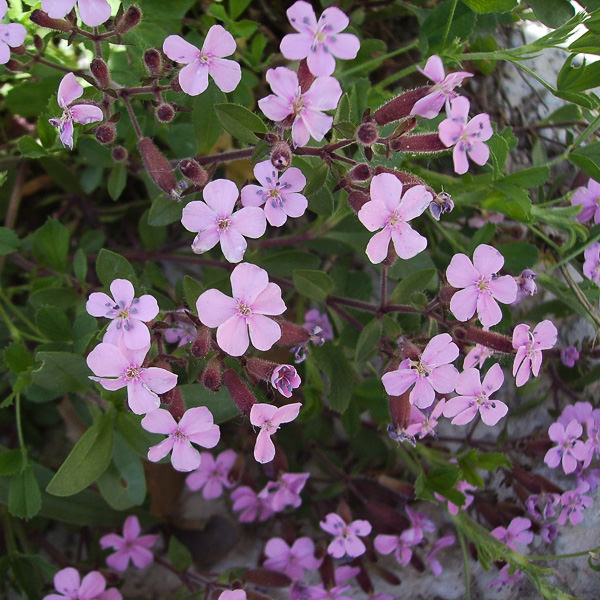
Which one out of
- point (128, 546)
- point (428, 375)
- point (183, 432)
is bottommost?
point (128, 546)

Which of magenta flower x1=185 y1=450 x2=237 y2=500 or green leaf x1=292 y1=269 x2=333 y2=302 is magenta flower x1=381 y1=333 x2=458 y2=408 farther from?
magenta flower x1=185 y1=450 x2=237 y2=500

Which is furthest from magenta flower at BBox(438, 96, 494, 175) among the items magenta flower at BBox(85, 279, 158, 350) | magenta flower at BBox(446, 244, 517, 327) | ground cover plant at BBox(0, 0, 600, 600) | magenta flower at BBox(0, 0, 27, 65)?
magenta flower at BBox(0, 0, 27, 65)

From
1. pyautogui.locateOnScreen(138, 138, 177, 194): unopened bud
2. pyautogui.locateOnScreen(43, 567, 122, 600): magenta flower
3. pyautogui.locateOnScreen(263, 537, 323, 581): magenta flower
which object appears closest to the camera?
pyautogui.locateOnScreen(138, 138, 177, 194): unopened bud

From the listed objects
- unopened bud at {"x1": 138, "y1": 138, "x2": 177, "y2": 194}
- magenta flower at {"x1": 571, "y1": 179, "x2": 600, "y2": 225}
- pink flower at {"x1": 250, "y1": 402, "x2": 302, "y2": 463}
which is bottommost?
pink flower at {"x1": 250, "y1": 402, "x2": 302, "y2": 463}

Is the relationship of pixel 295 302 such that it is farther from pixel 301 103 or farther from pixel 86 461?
pixel 301 103

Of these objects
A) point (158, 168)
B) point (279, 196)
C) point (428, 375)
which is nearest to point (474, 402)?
point (428, 375)

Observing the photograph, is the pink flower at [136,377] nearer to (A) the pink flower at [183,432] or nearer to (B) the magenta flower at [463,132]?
(A) the pink flower at [183,432]

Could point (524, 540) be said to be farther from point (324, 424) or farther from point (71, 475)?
point (71, 475)
